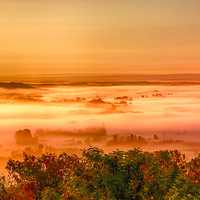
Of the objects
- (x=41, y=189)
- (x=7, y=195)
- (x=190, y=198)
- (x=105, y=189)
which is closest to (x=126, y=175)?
(x=105, y=189)

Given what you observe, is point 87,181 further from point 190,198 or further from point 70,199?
point 190,198

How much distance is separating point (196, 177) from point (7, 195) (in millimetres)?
17680

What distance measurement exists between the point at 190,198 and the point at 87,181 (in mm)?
9151

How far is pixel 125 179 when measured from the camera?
55938mm

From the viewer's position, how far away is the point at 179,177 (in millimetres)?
56531

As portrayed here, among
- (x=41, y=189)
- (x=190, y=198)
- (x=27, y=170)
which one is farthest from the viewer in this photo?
(x=27, y=170)

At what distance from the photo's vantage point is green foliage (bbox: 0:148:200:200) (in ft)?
182

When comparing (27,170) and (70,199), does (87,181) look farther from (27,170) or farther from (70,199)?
(27,170)

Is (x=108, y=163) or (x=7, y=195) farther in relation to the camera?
(x=7, y=195)

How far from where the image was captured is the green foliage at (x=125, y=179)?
55.4 m

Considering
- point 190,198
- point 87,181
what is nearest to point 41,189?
point 87,181

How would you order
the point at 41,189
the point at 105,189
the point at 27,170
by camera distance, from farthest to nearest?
the point at 27,170
the point at 41,189
the point at 105,189

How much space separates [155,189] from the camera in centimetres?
5688

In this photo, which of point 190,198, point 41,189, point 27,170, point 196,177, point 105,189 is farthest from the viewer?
point 27,170
